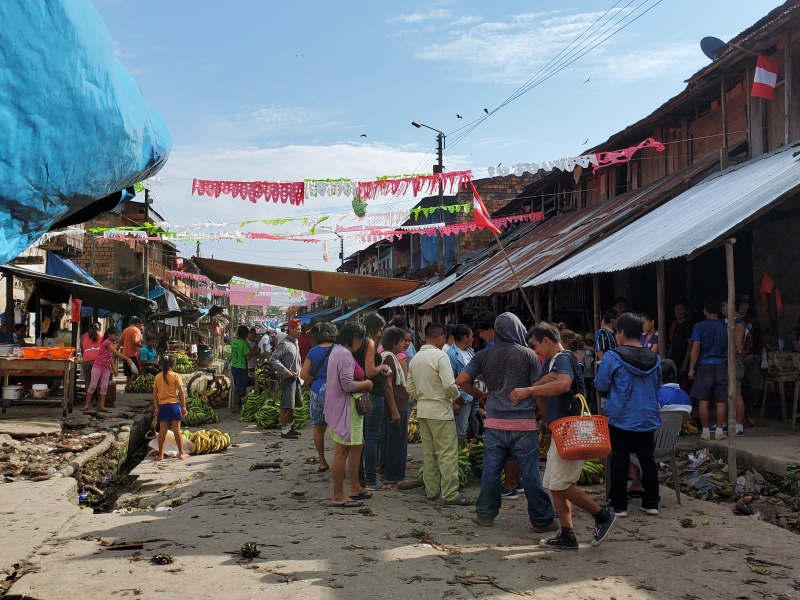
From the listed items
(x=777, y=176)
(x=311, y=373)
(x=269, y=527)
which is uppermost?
(x=777, y=176)

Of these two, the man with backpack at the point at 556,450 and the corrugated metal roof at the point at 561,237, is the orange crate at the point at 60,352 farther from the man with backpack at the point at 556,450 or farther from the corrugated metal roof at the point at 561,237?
the man with backpack at the point at 556,450

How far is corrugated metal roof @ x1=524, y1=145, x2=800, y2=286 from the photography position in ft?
24.7

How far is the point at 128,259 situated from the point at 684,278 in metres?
32.3

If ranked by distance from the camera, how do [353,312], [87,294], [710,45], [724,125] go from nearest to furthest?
[724,125], [710,45], [87,294], [353,312]

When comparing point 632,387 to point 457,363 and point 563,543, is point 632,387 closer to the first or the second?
point 563,543

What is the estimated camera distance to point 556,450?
536 centimetres

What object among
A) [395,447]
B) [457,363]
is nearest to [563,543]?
[395,447]

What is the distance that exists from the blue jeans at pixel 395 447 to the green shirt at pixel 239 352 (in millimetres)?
7162

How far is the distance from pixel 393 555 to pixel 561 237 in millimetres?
12131

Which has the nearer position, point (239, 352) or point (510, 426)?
point (510, 426)

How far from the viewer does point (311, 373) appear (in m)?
8.48

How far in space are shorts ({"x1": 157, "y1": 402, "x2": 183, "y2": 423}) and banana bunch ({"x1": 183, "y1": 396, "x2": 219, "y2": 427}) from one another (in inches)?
116

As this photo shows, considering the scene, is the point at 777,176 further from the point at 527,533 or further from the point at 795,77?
the point at 527,533

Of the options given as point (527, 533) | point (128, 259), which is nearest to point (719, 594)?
point (527, 533)
